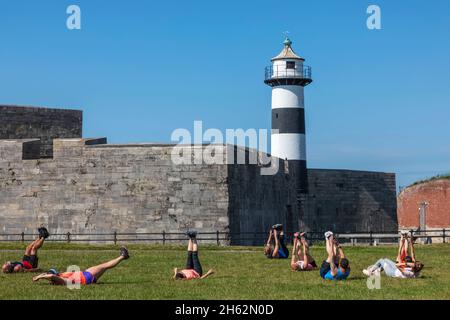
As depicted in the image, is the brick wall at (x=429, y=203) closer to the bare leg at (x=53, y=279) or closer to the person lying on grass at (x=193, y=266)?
the person lying on grass at (x=193, y=266)

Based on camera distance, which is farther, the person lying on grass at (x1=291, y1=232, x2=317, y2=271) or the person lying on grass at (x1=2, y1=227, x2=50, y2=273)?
the person lying on grass at (x1=291, y1=232, x2=317, y2=271)

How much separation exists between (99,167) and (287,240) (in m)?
11.8

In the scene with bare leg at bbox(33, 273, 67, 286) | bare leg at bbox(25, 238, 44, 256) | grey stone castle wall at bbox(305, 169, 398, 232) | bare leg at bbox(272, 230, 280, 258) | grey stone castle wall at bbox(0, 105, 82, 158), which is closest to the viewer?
bare leg at bbox(33, 273, 67, 286)

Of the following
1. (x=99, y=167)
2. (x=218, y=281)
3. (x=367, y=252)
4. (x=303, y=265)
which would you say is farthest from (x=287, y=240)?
(x=218, y=281)

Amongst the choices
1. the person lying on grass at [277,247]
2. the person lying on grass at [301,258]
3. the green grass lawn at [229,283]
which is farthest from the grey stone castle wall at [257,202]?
the person lying on grass at [301,258]

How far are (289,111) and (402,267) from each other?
2808cm

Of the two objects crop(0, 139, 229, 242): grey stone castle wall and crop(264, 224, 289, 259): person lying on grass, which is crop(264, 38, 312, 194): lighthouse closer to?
crop(0, 139, 229, 242): grey stone castle wall

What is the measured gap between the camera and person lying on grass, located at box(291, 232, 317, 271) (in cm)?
2009

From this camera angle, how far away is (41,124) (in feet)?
137

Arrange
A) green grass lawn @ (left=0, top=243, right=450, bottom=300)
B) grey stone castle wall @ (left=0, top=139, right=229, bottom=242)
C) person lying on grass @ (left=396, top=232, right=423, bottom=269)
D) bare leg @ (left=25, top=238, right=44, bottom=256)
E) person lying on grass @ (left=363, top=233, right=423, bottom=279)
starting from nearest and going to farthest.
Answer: green grass lawn @ (left=0, top=243, right=450, bottom=300) < person lying on grass @ (left=363, top=233, right=423, bottom=279) < person lying on grass @ (left=396, top=232, right=423, bottom=269) < bare leg @ (left=25, top=238, right=44, bottom=256) < grey stone castle wall @ (left=0, top=139, right=229, bottom=242)

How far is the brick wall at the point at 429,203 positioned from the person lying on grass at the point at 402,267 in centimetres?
3465

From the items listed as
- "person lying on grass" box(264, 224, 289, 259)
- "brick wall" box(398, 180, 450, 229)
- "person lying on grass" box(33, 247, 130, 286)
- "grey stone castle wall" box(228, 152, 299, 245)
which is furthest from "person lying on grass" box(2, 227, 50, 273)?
"brick wall" box(398, 180, 450, 229)

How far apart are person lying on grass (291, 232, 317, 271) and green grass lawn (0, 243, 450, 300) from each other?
272 millimetres
